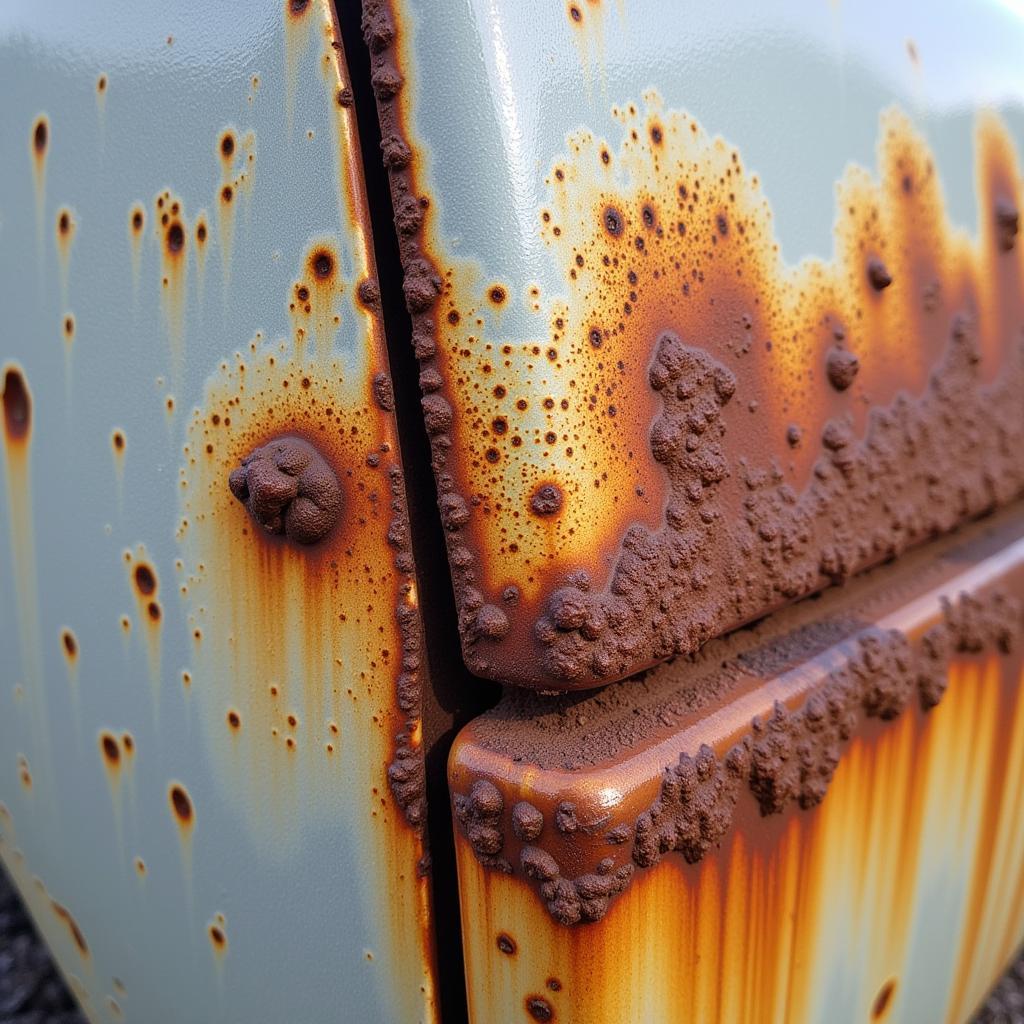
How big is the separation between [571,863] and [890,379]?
461 millimetres

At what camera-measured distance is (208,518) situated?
651 millimetres

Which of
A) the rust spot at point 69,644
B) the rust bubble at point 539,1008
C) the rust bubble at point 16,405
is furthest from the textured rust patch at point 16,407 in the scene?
the rust bubble at point 539,1008

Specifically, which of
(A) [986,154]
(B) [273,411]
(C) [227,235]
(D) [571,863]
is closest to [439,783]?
(D) [571,863]

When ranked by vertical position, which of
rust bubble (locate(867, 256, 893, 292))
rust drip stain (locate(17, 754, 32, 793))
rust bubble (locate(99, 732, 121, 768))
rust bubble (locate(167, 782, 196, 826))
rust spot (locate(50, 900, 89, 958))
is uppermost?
rust bubble (locate(867, 256, 893, 292))

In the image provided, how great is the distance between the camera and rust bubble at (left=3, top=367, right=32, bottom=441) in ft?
2.56

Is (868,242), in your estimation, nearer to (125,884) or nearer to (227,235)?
(227,235)

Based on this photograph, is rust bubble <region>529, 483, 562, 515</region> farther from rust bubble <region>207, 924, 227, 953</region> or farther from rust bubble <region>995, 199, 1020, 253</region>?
rust bubble <region>995, 199, 1020, 253</region>

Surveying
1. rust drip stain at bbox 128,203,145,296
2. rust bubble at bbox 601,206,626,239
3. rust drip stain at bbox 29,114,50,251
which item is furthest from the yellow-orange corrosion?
rust drip stain at bbox 29,114,50,251

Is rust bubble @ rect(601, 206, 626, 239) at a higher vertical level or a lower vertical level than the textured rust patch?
higher

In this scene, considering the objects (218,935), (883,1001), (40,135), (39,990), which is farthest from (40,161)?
(39,990)

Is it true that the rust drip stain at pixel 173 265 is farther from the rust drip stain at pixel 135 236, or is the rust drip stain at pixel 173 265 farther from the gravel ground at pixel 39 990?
the gravel ground at pixel 39 990

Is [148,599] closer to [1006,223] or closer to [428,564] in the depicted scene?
[428,564]

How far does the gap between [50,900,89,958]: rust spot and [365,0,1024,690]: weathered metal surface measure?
1.74ft

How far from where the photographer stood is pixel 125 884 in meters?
0.79
